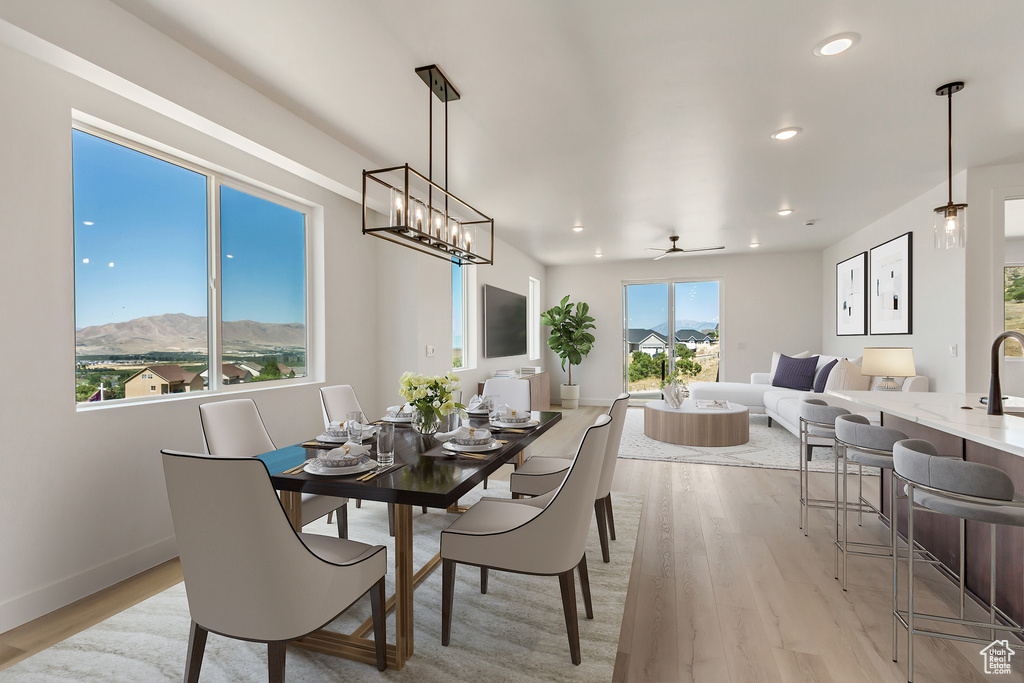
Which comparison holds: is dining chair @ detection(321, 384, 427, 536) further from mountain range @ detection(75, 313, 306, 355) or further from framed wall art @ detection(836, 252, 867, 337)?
framed wall art @ detection(836, 252, 867, 337)

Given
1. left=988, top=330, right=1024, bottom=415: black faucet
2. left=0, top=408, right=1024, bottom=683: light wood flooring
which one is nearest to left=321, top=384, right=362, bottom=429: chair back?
left=0, top=408, right=1024, bottom=683: light wood flooring

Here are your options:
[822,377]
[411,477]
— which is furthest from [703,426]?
[411,477]

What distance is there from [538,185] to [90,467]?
3.55 metres

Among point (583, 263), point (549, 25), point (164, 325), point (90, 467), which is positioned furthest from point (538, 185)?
point (583, 263)

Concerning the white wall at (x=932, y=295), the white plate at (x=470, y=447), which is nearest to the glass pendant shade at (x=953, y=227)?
the white wall at (x=932, y=295)

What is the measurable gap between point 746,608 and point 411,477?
163cm

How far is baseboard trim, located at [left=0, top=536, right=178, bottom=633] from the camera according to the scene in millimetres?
1976

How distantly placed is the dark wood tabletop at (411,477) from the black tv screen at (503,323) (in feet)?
12.3

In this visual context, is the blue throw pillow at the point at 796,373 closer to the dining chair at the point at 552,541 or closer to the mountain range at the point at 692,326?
the mountain range at the point at 692,326

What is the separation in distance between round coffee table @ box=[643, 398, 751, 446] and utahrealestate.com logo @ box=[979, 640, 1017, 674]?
3434mm

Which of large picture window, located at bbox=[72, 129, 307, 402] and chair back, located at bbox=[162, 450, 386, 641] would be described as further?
large picture window, located at bbox=[72, 129, 307, 402]

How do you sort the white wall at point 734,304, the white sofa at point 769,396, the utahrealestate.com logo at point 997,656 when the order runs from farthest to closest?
the white wall at point 734,304 < the white sofa at point 769,396 < the utahrealestate.com logo at point 997,656

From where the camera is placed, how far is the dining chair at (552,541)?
1675 mm

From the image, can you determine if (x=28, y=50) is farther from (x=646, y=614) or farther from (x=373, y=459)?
(x=646, y=614)
